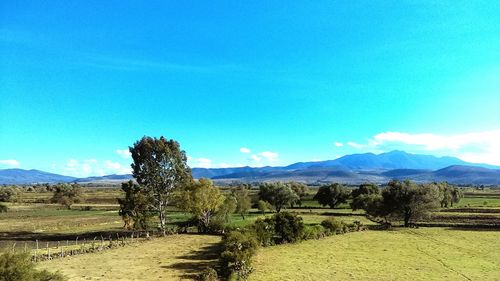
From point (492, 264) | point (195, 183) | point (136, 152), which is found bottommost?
point (492, 264)

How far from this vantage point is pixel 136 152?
3255 inches

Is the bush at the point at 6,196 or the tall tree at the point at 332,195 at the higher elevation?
the bush at the point at 6,196

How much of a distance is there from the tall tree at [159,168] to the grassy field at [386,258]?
28626 millimetres

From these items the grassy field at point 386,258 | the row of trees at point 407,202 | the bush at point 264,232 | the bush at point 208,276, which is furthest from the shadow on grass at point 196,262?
the row of trees at point 407,202

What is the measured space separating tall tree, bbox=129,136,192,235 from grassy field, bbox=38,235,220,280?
58.6 ft

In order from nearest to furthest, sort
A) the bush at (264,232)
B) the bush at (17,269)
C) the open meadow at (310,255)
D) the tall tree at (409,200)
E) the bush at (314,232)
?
1. the bush at (17,269)
2. the open meadow at (310,255)
3. the bush at (264,232)
4. the bush at (314,232)
5. the tall tree at (409,200)

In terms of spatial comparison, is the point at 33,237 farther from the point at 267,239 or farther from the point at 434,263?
the point at 434,263

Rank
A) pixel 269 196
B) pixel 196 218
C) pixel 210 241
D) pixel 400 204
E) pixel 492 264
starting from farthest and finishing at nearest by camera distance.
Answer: pixel 269 196 < pixel 400 204 < pixel 196 218 < pixel 210 241 < pixel 492 264

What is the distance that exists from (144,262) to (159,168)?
1354 inches

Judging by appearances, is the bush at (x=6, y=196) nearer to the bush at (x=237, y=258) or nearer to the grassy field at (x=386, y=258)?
the grassy field at (x=386, y=258)

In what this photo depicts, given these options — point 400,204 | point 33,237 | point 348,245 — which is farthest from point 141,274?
point 400,204

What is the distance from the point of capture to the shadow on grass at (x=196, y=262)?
45513 millimetres

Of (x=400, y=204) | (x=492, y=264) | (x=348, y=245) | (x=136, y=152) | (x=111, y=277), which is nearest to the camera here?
(x=111, y=277)

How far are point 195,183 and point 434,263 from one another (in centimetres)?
4745
